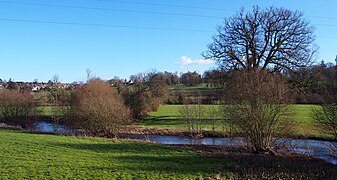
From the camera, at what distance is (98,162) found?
48.4 ft

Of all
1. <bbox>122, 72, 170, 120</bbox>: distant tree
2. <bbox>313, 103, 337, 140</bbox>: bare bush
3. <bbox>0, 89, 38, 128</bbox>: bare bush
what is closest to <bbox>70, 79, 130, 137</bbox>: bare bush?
<bbox>0, 89, 38, 128</bbox>: bare bush

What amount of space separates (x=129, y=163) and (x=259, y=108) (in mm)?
9079

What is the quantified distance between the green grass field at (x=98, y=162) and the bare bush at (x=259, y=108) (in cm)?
392

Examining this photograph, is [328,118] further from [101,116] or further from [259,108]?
[101,116]

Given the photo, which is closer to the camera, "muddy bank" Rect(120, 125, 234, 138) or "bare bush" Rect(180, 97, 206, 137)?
"muddy bank" Rect(120, 125, 234, 138)

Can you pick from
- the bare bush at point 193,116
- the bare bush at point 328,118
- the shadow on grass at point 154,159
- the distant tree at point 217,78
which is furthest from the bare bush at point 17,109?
the bare bush at point 328,118

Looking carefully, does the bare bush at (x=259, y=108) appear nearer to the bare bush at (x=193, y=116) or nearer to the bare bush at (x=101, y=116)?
the bare bush at (x=101, y=116)

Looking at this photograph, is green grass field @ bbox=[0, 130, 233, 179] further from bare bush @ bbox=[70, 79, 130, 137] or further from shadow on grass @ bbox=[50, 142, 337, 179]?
bare bush @ bbox=[70, 79, 130, 137]

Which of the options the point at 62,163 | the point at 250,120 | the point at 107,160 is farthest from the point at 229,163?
the point at 62,163

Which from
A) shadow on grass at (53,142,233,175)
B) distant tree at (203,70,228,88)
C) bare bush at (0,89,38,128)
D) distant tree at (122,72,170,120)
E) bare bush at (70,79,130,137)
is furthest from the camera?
distant tree at (122,72,170,120)

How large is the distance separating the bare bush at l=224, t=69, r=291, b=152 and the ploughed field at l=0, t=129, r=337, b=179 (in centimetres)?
170

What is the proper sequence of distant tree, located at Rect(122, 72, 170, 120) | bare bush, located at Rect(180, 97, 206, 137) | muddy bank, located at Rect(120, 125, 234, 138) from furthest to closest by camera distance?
1. distant tree, located at Rect(122, 72, 170, 120)
2. bare bush, located at Rect(180, 97, 206, 137)
3. muddy bank, located at Rect(120, 125, 234, 138)

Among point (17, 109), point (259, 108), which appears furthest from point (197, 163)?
point (17, 109)

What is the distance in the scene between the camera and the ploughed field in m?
12.6
